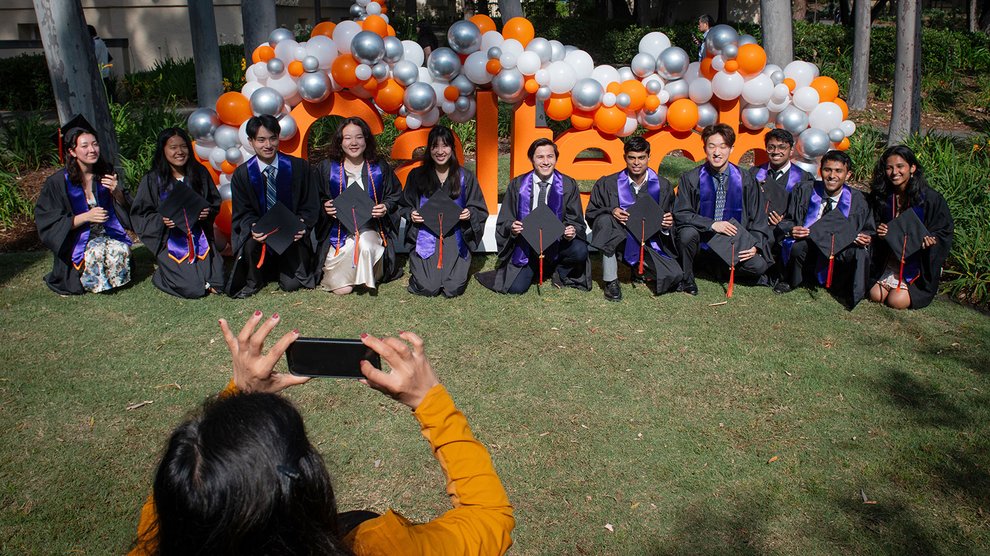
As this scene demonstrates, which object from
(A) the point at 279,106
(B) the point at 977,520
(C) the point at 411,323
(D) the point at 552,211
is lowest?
(B) the point at 977,520

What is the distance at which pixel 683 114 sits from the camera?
6.79 m

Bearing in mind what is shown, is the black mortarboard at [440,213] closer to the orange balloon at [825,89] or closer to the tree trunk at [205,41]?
the orange balloon at [825,89]

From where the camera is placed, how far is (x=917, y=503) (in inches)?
141

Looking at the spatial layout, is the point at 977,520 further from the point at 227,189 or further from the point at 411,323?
the point at 227,189

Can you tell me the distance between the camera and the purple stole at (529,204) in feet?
20.9

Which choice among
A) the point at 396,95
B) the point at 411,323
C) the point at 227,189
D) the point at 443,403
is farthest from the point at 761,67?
the point at 443,403

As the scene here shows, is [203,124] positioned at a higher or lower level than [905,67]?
lower

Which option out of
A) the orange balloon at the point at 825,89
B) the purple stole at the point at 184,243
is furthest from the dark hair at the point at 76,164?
the orange balloon at the point at 825,89

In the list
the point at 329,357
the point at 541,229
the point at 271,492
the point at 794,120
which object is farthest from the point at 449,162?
the point at 271,492

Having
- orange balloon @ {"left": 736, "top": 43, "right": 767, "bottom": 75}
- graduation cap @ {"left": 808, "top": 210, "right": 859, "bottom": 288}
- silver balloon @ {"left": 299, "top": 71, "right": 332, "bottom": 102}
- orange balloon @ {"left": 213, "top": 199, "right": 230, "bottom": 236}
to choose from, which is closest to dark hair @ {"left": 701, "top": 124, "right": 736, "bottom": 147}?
orange balloon @ {"left": 736, "top": 43, "right": 767, "bottom": 75}

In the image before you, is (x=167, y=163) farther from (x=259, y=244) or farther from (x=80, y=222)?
(x=259, y=244)

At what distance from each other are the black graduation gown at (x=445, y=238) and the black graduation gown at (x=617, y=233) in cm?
93

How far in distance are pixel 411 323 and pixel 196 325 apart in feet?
5.01

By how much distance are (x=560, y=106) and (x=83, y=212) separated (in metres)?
3.99
